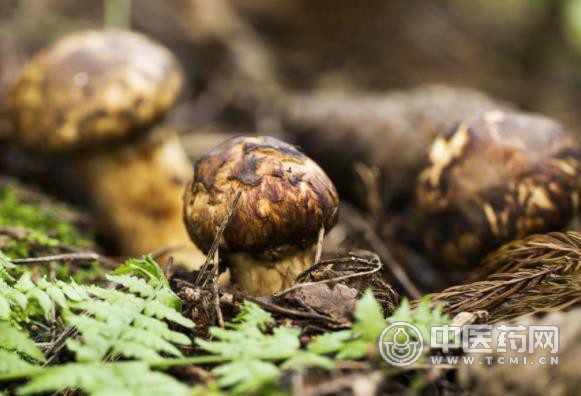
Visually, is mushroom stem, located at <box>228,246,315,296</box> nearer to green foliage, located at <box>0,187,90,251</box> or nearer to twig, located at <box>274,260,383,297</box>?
twig, located at <box>274,260,383,297</box>

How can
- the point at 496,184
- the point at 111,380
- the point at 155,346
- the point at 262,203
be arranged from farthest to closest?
the point at 496,184, the point at 262,203, the point at 155,346, the point at 111,380

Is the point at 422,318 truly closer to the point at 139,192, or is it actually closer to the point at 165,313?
the point at 165,313

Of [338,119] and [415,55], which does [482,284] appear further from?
[415,55]

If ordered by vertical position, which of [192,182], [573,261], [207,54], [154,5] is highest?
[154,5]

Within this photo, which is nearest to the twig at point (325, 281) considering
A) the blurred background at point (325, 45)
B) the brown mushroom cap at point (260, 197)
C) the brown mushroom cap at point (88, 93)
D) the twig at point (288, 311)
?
the twig at point (288, 311)

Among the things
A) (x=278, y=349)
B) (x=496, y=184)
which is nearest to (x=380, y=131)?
(x=496, y=184)

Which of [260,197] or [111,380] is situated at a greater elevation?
[260,197]

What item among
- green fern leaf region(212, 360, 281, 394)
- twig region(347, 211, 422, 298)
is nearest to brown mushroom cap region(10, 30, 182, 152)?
twig region(347, 211, 422, 298)

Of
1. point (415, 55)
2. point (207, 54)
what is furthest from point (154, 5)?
point (415, 55)
